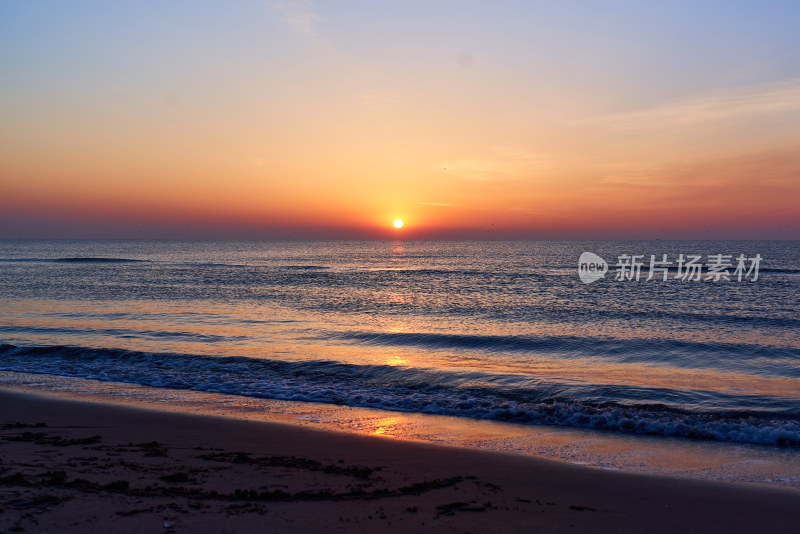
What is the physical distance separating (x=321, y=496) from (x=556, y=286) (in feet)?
127

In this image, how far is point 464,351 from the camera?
18.9 metres

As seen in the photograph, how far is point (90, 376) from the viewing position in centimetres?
1472

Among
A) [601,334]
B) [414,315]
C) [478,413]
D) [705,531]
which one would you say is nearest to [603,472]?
[705,531]

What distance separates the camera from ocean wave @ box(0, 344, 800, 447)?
34.8 ft

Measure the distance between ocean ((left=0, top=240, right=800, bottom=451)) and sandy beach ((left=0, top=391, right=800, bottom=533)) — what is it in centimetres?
340

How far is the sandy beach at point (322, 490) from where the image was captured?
18.3ft

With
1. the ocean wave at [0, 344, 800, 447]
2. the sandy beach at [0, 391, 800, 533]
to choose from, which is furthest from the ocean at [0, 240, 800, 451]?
the sandy beach at [0, 391, 800, 533]

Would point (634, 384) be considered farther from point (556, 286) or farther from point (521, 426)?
point (556, 286)

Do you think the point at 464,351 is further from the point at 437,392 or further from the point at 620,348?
the point at 437,392

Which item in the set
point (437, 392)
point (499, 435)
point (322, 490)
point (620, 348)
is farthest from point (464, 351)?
point (322, 490)

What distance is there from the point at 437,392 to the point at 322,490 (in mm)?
7074

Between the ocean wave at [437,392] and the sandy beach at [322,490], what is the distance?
3.12 metres

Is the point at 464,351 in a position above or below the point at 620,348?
below

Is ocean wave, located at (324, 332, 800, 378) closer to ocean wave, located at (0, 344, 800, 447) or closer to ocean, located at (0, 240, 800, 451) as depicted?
ocean, located at (0, 240, 800, 451)
